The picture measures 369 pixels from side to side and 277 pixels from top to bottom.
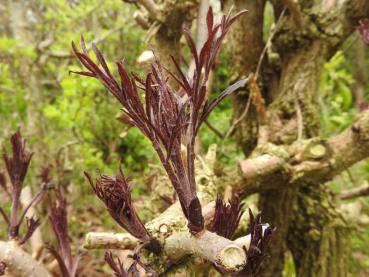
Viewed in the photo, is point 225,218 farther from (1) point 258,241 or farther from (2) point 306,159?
(2) point 306,159

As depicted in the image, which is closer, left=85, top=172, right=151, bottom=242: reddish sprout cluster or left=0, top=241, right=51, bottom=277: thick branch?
left=85, top=172, right=151, bottom=242: reddish sprout cluster

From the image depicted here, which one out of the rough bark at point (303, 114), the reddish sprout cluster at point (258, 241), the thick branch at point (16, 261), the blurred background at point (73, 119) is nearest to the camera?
the reddish sprout cluster at point (258, 241)

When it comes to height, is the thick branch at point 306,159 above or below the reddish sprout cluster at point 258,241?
above

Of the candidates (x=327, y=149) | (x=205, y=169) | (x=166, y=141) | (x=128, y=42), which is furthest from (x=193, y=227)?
(x=128, y=42)

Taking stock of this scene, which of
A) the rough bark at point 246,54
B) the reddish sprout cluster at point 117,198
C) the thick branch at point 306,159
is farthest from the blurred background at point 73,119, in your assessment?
the reddish sprout cluster at point 117,198

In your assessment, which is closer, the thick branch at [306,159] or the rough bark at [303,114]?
the thick branch at [306,159]

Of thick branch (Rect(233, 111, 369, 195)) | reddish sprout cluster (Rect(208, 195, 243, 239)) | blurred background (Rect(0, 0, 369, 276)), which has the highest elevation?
blurred background (Rect(0, 0, 369, 276))

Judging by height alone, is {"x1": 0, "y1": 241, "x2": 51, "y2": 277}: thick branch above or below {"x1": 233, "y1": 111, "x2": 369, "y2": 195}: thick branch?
below

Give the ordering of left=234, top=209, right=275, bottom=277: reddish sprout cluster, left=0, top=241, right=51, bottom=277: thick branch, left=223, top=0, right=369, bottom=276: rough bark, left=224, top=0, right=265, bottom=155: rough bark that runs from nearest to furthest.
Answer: left=234, top=209, right=275, bottom=277: reddish sprout cluster < left=0, top=241, right=51, bottom=277: thick branch < left=223, top=0, right=369, bottom=276: rough bark < left=224, top=0, right=265, bottom=155: rough bark

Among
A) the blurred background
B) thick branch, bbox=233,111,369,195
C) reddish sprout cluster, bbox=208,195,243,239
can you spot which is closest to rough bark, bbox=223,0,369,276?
thick branch, bbox=233,111,369,195

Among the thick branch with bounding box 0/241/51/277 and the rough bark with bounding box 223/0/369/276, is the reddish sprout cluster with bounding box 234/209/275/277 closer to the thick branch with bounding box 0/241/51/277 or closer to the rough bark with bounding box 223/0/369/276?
the thick branch with bounding box 0/241/51/277

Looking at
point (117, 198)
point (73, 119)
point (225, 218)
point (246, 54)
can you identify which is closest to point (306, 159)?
point (246, 54)

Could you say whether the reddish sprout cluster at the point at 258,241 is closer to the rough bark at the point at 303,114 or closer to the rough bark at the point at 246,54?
the rough bark at the point at 303,114

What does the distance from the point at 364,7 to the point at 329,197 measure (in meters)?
0.89
